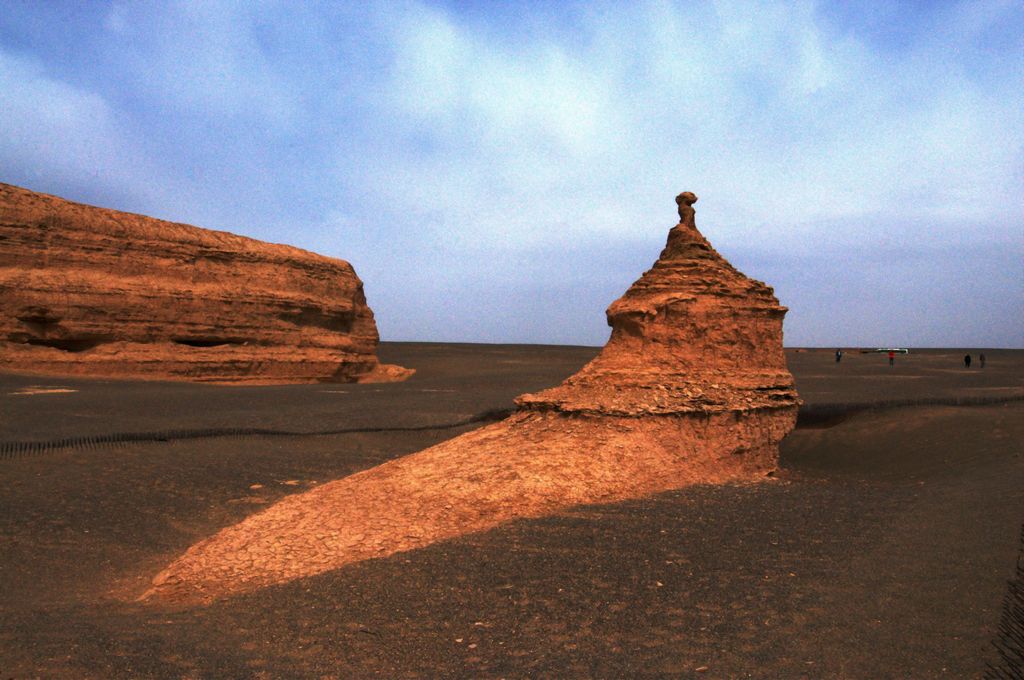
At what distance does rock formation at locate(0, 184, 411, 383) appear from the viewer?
2175 cm

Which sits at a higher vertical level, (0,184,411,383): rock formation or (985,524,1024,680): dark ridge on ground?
(0,184,411,383): rock formation

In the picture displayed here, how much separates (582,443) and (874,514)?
3380mm

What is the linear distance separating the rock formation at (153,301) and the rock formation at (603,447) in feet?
59.2

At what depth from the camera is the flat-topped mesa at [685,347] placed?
374 inches

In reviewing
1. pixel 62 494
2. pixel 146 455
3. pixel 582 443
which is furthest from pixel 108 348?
pixel 582 443

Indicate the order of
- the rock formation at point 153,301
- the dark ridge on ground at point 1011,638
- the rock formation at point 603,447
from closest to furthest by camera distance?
the dark ridge on ground at point 1011,638 → the rock formation at point 603,447 → the rock formation at point 153,301

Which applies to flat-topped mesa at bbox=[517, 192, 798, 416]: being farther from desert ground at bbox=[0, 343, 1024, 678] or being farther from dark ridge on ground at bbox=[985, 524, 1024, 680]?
dark ridge on ground at bbox=[985, 524, 1024, 680]

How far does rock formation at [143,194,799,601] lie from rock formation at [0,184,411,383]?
59.2 feet

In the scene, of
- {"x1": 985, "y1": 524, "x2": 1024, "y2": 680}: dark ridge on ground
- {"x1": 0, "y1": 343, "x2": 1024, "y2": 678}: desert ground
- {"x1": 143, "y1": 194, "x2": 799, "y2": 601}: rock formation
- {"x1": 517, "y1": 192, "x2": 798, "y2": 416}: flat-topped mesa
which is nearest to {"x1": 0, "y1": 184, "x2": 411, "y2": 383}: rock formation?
{"x1": 0, "y1": 343, "x2": 1024, "y2": 678}: desert ground

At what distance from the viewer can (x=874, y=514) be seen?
7.49 m

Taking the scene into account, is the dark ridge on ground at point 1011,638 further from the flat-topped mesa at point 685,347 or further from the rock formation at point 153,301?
the rock formation at point 153,301

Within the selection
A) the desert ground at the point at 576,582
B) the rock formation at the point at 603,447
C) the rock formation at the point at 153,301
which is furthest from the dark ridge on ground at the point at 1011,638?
the rock formation at the point at 153,301

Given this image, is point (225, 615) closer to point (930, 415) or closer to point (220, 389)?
point (930, 415)

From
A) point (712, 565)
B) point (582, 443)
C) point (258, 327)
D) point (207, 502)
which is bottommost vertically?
point (207, 502)
